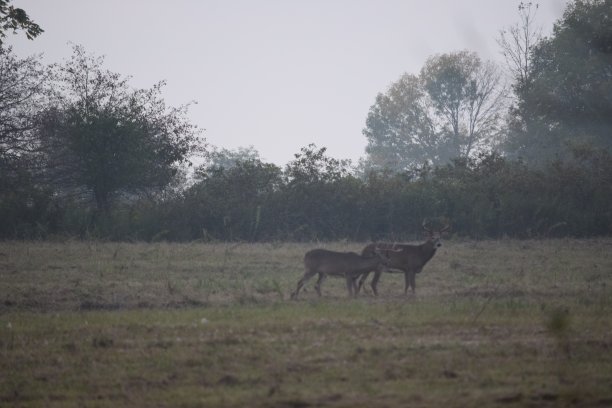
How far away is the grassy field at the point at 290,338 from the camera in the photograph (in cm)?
884

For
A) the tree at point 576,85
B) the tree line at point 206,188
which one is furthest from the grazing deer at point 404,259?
the tree at point 576,85

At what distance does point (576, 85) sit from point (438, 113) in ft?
56.2

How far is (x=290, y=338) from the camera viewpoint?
446 inches

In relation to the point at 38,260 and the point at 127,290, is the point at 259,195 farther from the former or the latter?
the point at 127,290

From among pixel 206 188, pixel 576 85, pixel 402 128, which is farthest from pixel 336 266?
pixel 402 128

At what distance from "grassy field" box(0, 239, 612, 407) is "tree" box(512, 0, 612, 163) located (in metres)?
30.7

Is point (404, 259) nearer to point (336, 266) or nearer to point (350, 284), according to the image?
point (350, 284)

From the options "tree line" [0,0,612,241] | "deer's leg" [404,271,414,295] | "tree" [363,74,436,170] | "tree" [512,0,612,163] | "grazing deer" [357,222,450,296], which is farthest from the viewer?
"tree" [363,74,436,170]

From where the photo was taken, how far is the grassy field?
348 inches

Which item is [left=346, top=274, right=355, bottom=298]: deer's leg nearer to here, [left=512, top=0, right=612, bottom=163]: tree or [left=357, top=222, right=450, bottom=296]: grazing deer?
[left=357, top=222, right=450, bottom=296]: grazing deer

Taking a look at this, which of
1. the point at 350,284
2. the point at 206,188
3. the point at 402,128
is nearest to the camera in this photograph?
the point at 350,284

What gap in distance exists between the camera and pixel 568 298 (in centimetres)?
1523

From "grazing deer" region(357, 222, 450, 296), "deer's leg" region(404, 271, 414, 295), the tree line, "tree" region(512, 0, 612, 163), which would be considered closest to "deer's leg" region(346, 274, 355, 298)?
"grazing deer" region(357, 222, 450, 296)

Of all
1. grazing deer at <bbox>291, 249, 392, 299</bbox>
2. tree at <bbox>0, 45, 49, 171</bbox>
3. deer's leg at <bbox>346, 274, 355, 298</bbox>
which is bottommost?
deer's leg at <bbox>346, 274, 355, 298</bbox>
